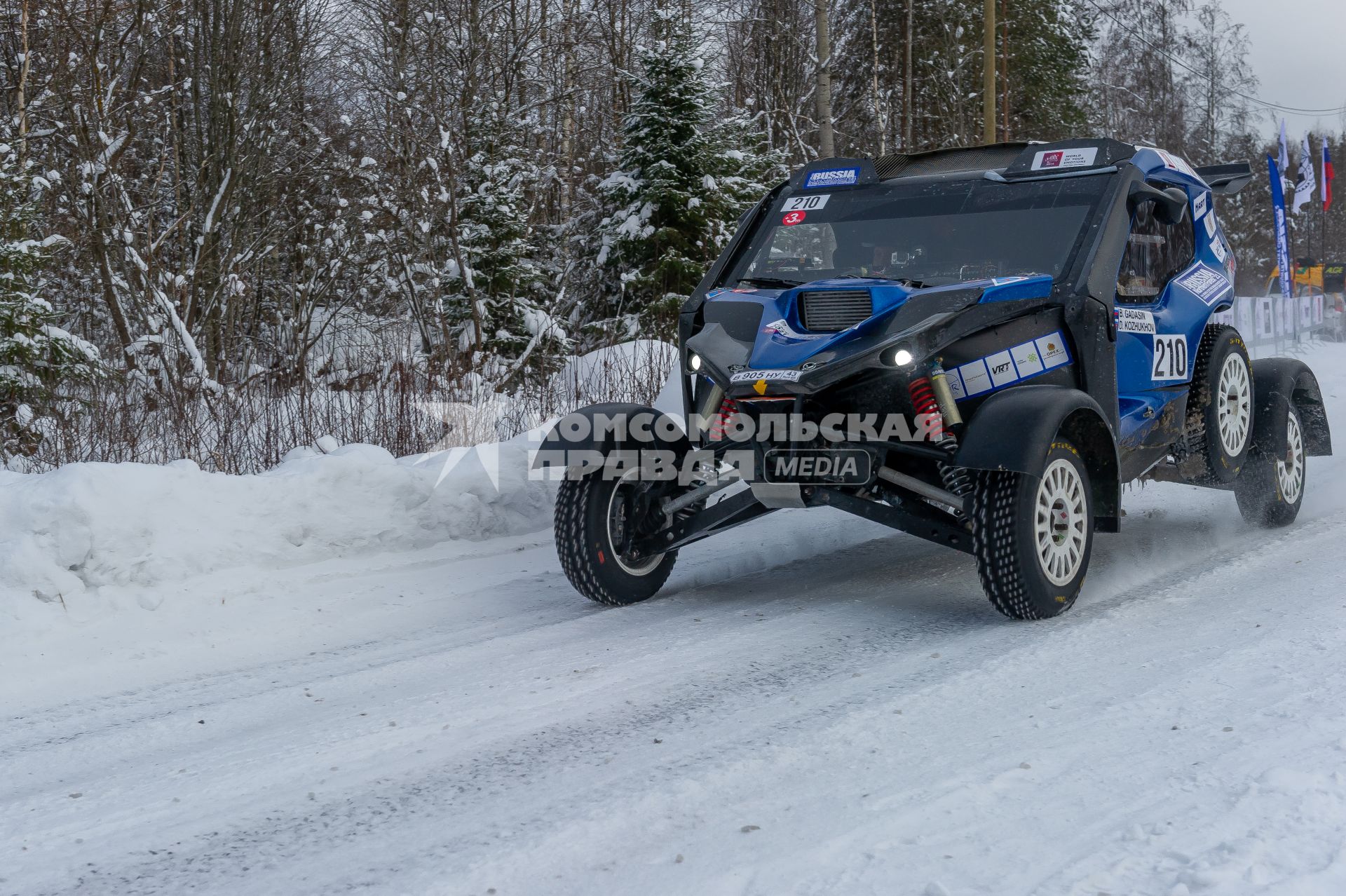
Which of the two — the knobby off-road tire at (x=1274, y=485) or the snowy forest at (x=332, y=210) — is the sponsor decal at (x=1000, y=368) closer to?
the knobby off-road tire at (x=1274, y=485)

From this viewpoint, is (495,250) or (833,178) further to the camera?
(495,250)

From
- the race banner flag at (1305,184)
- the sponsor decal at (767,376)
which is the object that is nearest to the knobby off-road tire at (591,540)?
the sponsor decal at (767,376)

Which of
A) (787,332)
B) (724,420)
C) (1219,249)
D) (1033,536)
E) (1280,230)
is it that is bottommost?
(1033,536)

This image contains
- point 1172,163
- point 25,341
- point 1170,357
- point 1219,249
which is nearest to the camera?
point 1170,357

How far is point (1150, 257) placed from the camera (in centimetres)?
600

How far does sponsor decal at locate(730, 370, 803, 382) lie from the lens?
4781 millimetres

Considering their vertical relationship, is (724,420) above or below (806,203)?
below

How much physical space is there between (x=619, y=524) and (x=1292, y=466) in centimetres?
438

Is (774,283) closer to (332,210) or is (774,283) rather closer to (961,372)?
(961,372)

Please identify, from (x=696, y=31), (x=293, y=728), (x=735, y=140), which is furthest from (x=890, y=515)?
(x=696, y=31)

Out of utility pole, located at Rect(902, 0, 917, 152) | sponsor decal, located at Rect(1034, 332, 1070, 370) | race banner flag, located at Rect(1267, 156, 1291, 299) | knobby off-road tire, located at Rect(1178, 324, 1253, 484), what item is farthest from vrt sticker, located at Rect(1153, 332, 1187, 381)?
utility pole, located at Rect(902, 0, 917, 152)

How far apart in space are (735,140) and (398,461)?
1311 centimetres

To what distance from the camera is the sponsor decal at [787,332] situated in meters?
4.97

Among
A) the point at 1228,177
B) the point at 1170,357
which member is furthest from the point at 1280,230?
the point at 1170,357
